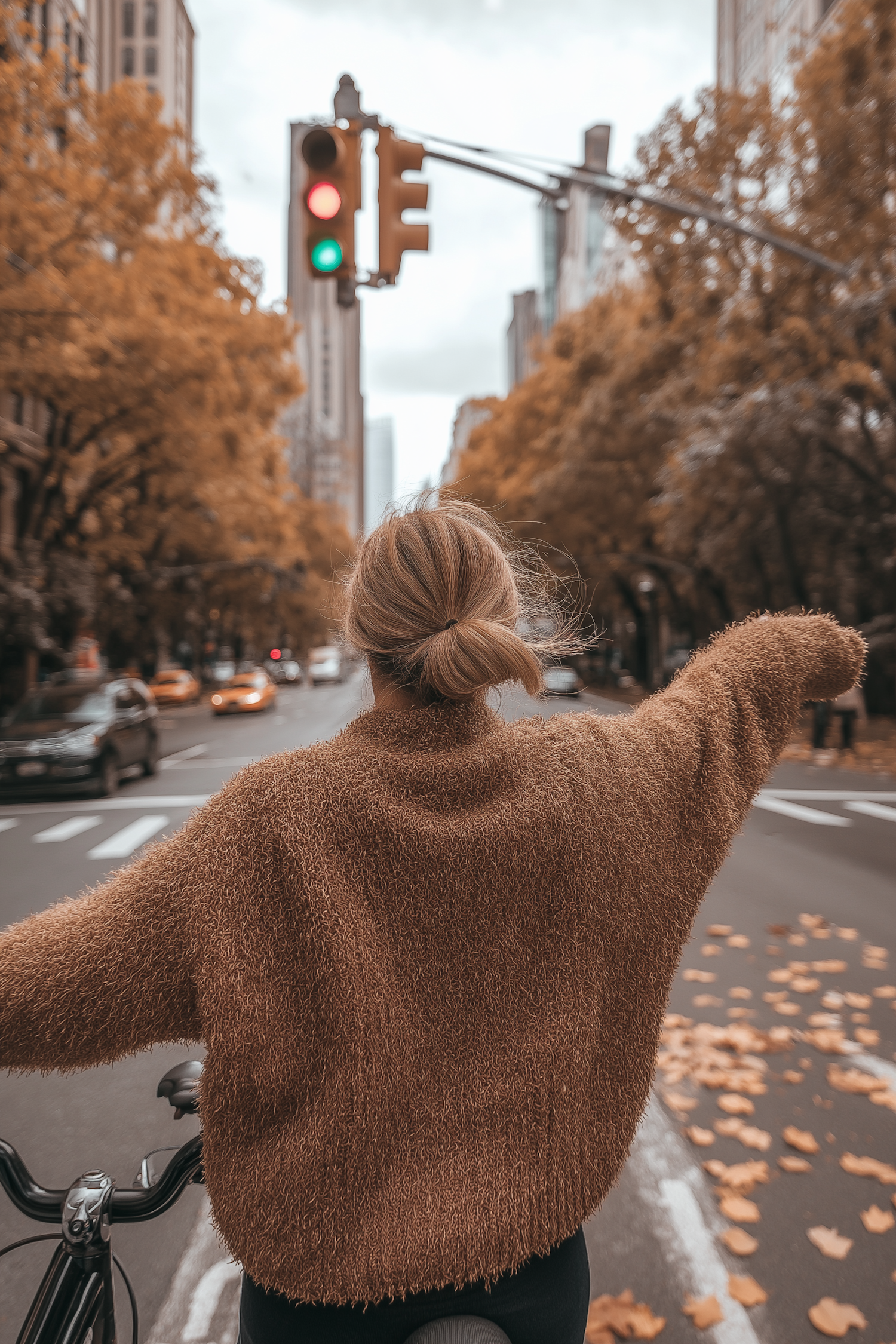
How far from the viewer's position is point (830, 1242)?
2736mm

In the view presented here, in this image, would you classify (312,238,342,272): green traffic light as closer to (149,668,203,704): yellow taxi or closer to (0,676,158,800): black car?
(0,676,158,800): black car

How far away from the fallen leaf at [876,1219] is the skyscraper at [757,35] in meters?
37.2

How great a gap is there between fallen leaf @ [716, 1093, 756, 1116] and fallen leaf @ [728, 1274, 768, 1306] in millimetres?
1055

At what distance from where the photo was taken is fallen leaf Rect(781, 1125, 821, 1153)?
10.8 feet

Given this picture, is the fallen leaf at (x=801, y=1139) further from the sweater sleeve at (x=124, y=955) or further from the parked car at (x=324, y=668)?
the parked car at (x=324, y=668)

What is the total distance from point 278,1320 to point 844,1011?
4.21m

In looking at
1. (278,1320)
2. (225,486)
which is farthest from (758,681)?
(225,486)

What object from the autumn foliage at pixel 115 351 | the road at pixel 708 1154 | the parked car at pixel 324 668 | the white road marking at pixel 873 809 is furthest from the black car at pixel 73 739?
the parked car at pixel 324 668

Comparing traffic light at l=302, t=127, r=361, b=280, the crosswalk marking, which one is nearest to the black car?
the crosswalk marking

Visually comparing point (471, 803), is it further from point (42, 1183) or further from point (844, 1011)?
point (844, 1011)

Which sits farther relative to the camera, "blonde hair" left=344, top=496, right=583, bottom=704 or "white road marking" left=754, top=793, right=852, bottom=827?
"white road marking" left=754, top=793, right=852, bottom=827

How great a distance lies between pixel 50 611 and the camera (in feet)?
69.1

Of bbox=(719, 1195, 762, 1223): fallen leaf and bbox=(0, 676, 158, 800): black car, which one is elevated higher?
bbox=(719, 1195, 762, 1223): fallen leaf

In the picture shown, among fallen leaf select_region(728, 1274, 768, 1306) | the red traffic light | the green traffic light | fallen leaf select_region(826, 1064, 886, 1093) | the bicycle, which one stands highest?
the red traffic light
